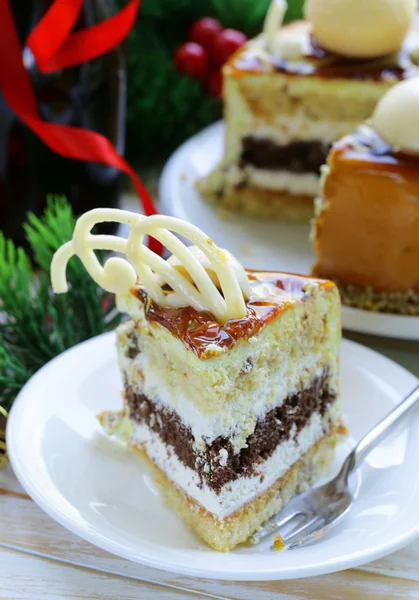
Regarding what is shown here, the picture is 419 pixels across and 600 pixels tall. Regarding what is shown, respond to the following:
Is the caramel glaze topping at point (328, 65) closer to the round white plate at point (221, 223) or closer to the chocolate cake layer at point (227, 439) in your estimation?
the round white plate at point (221, 223)

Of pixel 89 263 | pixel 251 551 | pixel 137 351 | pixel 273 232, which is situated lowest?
pixel 273 232

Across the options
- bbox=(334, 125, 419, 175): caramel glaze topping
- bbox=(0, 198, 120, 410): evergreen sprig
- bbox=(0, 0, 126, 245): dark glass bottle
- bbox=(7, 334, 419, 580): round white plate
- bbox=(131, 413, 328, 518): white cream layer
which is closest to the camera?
bbox=(7, 334, 419, 580): round white plate

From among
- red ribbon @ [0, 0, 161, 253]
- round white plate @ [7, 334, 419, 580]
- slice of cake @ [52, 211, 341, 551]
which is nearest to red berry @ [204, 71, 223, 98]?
red ribbon @ [0, 0, 161, 253]

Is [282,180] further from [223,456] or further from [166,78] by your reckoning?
[223,456]

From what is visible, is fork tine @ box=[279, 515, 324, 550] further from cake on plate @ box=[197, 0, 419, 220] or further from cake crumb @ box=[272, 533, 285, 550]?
cake on plate @ box=[197, 0, 419, 220]

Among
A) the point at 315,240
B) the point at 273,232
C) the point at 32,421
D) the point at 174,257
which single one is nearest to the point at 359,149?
the point at 315,240

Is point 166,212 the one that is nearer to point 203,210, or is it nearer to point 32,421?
point 203,210
